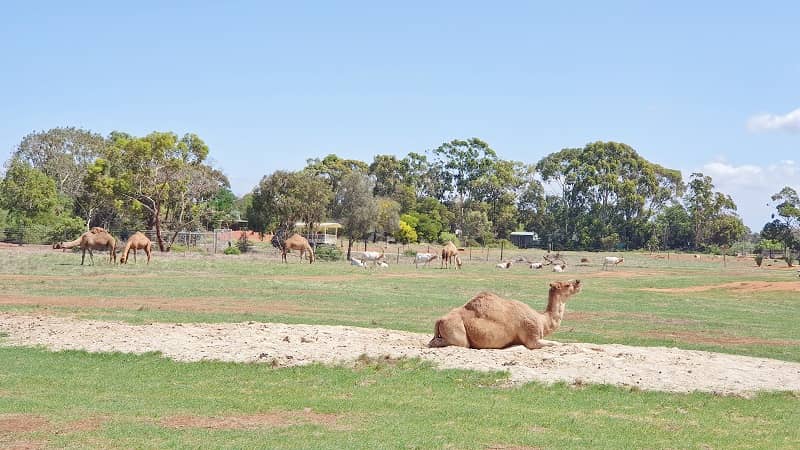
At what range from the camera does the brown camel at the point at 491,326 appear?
16938 mm

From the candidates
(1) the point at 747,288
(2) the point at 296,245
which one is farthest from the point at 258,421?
(2) the point at 296,245

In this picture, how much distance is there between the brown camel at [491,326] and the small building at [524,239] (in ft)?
366

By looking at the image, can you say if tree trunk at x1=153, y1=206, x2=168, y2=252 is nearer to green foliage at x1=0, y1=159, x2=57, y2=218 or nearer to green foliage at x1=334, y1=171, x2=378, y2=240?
green foliage at x1=0, y1=159, x2=57, y2=218

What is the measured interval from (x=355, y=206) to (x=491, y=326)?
2417 inches

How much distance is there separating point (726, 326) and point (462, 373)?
578 inches

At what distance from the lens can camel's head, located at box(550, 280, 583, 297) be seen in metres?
17.6

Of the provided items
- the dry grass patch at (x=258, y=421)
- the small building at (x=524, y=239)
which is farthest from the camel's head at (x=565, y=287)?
the small building at (x=524, y=239)

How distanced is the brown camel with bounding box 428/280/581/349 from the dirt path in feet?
0.96

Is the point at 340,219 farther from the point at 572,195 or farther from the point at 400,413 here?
the point at 400,413

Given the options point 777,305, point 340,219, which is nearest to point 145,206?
point 340,219

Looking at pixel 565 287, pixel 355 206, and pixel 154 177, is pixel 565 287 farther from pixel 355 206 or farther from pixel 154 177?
pixel 355 206

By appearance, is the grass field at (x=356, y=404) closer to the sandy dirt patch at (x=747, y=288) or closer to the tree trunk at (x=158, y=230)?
the sandy dirt patch at (x=747, y=288)

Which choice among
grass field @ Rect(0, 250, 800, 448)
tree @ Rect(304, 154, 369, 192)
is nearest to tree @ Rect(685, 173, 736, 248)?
tree @ Rect(304, 154, 369, 192)

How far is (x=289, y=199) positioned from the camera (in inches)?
2857
